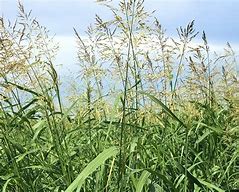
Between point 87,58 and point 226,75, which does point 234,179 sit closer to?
point 87,58

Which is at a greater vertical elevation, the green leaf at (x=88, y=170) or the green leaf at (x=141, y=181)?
the green leaf at (x=88, y=170)

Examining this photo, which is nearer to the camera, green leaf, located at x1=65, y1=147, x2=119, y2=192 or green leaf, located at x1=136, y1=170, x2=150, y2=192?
green leaf, located at x1=65, y1=147, x2=119, y2=192

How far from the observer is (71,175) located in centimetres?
250

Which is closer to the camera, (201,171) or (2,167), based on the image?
(2,167)

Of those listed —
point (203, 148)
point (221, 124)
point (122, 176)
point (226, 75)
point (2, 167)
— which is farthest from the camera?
point (226, 75)

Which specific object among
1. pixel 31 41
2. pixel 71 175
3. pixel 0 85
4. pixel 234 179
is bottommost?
pixel 234 179

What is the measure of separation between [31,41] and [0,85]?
391 millimetres

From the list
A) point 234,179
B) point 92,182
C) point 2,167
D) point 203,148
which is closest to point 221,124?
point 203,148

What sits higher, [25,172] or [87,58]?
[87,58]

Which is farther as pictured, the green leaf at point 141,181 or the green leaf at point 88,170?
the green leaf at point 141,181

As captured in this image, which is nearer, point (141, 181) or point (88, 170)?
point (88, 170)

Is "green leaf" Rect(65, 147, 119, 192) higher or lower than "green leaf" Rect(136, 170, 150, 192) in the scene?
higher

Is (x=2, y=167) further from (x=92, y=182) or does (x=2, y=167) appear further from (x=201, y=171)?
(x=201, y=171)

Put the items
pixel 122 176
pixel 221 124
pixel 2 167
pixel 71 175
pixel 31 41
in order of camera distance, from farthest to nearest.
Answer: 1. pixel 221 124
2. pixel 31 41
3. pixel 2 167
4. pixel 71 175
5. pixel 122 176
